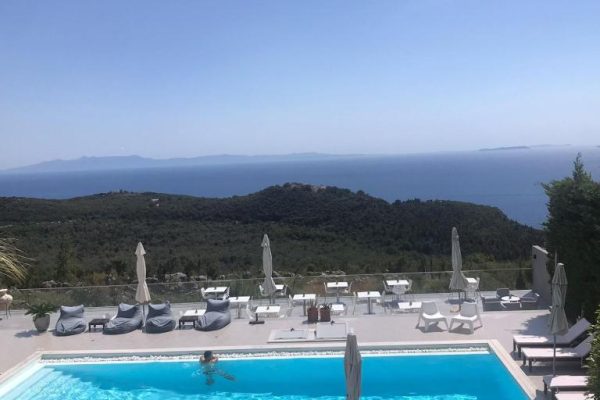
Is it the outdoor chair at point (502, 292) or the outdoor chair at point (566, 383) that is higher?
the outdoor chair at point (566, 383)

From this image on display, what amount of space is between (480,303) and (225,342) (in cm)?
716

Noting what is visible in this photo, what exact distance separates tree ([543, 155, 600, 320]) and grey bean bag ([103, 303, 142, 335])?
1050 cm

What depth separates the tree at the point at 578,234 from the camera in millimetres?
11781

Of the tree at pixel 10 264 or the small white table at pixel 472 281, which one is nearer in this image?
the tree at pixel 10 264

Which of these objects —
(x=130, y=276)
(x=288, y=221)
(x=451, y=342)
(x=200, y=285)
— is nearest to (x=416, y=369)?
(x=451, y=342)

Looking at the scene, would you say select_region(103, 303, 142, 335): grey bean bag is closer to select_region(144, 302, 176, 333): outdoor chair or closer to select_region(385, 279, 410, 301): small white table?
select_region(144, 302, 176, 333): outdoor chair

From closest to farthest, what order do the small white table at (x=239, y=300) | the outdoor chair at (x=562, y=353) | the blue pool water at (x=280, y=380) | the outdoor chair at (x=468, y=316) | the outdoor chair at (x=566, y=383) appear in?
the outdoor chair at (x=566, y=383) < the outdoor chair at (x=562, y=353) < the blue pool water at (x=280, y=380) < the outdoor chair at (x=468, y=316) < the small white table at (x=239, y=300)

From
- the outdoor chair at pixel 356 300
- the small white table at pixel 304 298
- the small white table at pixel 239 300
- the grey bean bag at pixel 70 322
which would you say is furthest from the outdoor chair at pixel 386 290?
the grey bean bag at pixel 70 322

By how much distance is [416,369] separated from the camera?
460 inches

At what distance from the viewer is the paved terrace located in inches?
509

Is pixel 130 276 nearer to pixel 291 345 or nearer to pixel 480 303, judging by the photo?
pixel 291 345

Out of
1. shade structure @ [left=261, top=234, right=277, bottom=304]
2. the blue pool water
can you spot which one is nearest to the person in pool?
the blue pool water

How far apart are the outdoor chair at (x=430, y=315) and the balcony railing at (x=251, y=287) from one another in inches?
94.8

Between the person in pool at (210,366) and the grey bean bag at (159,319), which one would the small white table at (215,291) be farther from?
the person in pool at (210,366)
